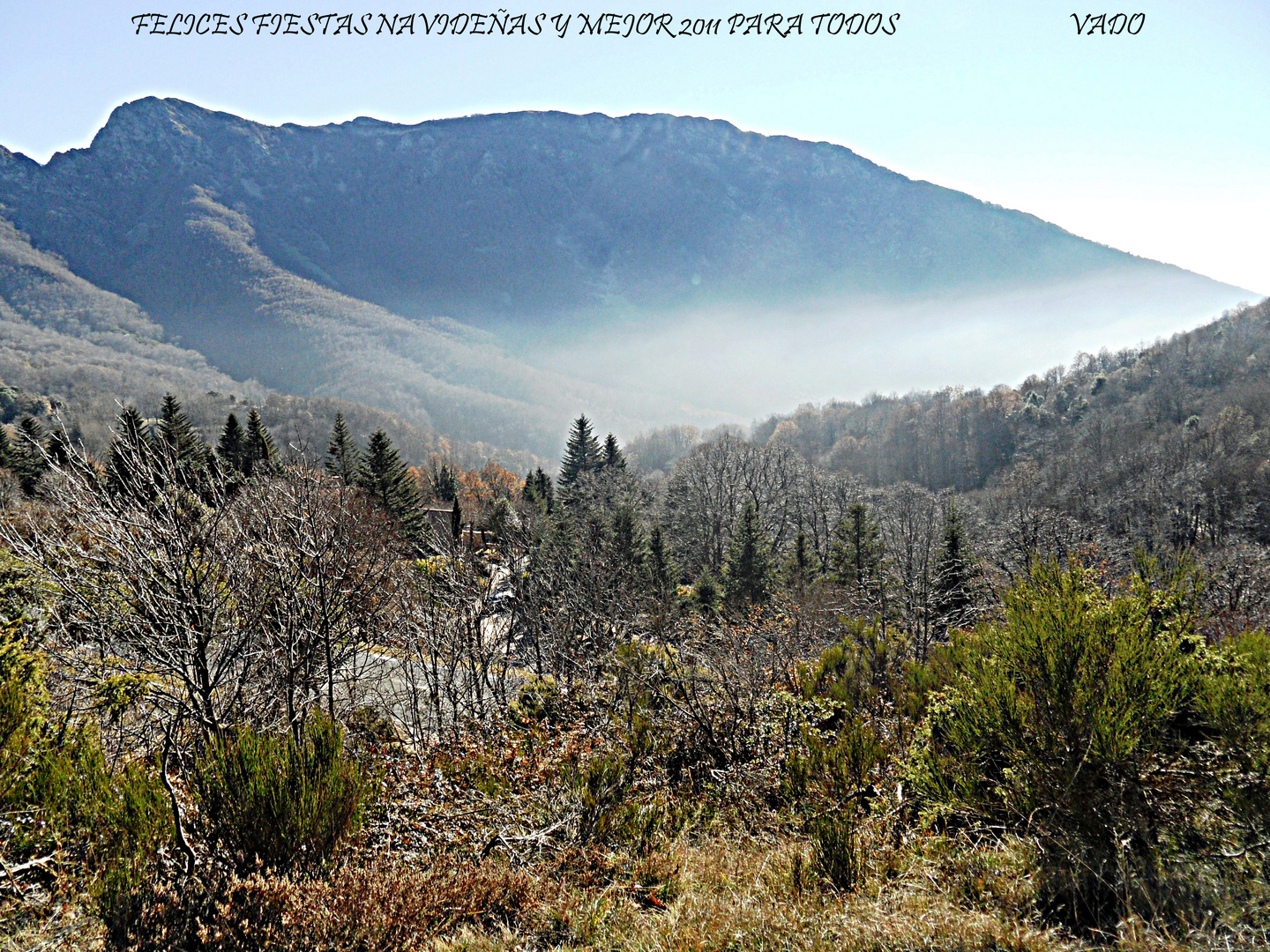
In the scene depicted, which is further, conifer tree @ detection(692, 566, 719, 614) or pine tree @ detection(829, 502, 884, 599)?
pine tree @ detection(829, 502, 884, 599)

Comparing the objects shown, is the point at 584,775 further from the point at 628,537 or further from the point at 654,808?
the point at 628,537

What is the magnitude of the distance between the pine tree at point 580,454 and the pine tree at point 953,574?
30.0 m

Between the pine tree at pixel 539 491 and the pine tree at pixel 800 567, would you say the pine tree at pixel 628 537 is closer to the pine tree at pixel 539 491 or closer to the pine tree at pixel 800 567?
the pine tree at pixel 800 567

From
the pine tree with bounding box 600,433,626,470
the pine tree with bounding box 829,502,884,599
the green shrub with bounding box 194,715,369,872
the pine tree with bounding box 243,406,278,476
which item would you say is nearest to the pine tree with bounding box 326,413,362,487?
the pine tree with bounding box 243,406,278,476

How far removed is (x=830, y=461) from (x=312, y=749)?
101 m

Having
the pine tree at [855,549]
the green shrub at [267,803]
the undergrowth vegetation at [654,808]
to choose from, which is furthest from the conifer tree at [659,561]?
the green shrub at [267,803]

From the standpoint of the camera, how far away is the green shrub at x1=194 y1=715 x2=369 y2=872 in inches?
134

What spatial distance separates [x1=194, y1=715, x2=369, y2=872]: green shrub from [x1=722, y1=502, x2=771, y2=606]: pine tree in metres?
22.0

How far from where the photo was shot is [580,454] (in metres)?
48.6

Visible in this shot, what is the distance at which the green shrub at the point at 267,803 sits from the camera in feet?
11.2

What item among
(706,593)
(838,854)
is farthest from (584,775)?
(706,593)

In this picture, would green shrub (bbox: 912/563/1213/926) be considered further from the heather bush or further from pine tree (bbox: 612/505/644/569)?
pine tree (bbox: 612/505/644/569)

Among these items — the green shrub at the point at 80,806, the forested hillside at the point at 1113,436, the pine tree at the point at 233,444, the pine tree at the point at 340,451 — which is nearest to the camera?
the green shrub at the point at 80,806

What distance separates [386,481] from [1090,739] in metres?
33.0
